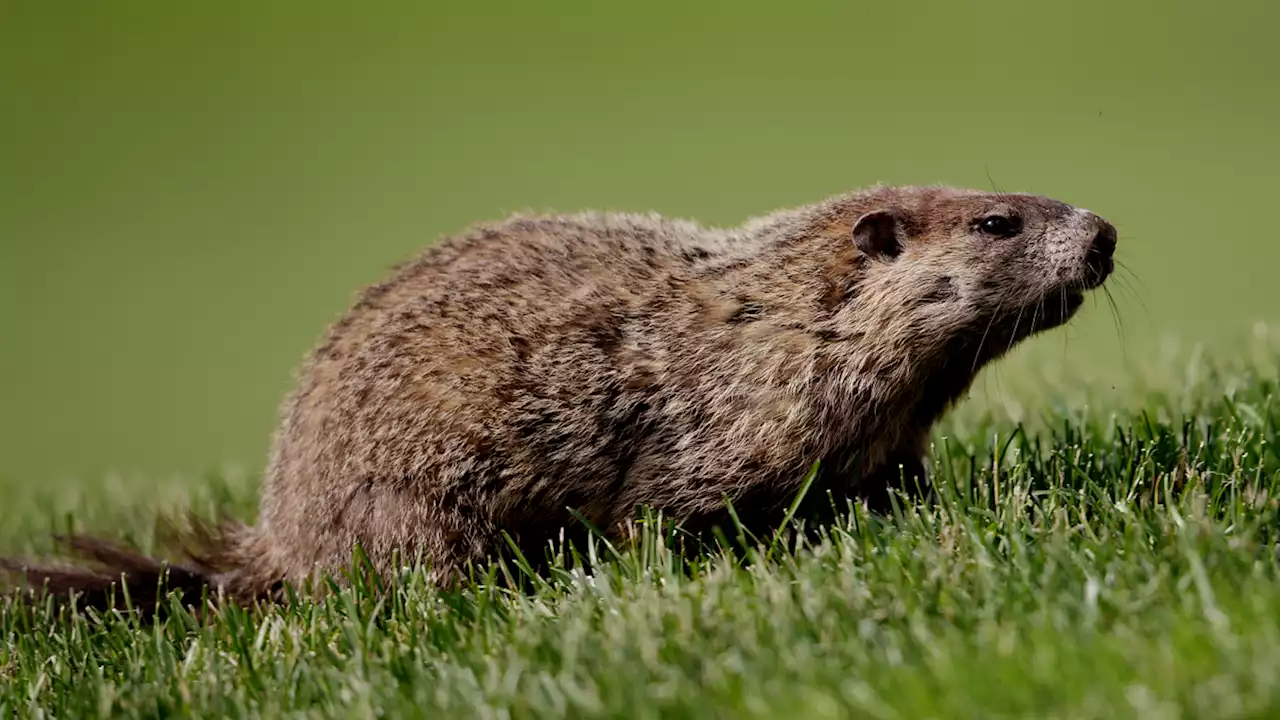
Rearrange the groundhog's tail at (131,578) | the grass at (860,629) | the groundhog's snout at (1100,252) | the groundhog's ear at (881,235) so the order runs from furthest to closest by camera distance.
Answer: the groundhog's tail at (131,578) < the groundhog's ear at (881,235) < the groundhog's snout at (1100,252) < the grass at (860,629)

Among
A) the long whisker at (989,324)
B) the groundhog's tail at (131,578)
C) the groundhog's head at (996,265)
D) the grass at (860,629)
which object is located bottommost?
the groundhog's tail at (131,578)

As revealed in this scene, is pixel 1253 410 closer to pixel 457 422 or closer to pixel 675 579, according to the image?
pixel 675 579

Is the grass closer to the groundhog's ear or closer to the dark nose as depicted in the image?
the dark nose

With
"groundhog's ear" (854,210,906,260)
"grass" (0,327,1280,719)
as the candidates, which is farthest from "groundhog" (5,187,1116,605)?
"grass" (0,327,1280,719)

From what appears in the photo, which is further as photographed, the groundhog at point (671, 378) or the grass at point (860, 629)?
the groundhog at point (671, 378)

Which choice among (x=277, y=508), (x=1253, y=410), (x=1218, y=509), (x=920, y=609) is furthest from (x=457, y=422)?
(x=1253, y=410)

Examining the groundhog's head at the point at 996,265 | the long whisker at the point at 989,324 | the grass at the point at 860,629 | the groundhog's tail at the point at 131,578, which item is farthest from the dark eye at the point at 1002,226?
the groundhog's tail at the point at 131,578

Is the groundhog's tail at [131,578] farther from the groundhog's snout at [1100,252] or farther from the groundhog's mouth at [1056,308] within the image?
the groundhog's snout at [1100,252]
